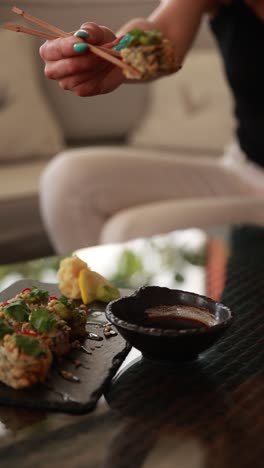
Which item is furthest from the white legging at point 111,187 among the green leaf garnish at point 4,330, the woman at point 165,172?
the green leaf garnish at point 4,330

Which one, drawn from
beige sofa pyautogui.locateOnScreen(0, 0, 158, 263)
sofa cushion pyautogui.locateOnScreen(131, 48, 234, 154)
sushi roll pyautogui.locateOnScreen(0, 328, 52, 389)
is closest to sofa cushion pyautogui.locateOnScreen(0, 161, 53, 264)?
beige sofa pyautogui.locateOnScreen(0, 0, 158, 263)

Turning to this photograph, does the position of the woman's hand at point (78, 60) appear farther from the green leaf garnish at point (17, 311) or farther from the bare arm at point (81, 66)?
the green leaf garnish at point (17, 311)

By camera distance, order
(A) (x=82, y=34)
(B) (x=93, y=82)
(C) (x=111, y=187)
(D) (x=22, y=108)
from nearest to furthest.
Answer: (A) (x=82, y=34)
(B) (x=93, y=82)
(C) (x=111, y=187)
(D) (x=22, y=108)

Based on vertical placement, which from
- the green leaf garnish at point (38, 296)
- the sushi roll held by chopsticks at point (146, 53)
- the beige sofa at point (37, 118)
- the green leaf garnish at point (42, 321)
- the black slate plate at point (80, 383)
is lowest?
the beige sofa at point (37, 118)

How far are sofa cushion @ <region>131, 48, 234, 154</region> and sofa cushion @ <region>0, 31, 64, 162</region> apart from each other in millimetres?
429

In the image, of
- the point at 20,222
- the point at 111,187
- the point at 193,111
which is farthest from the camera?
the point at 193,111

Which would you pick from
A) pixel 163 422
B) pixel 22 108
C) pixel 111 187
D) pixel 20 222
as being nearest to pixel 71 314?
pixel 163 422

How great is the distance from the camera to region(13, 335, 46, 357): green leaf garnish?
0.81 meters

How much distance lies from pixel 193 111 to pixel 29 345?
215 centimetres

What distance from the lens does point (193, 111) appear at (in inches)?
112

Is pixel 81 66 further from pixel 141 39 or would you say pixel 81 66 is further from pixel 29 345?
pixel 29 345

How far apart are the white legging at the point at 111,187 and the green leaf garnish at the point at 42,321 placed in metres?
1.00

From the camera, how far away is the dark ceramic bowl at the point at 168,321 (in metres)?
0.85

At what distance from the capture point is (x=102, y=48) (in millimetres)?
A: 906
